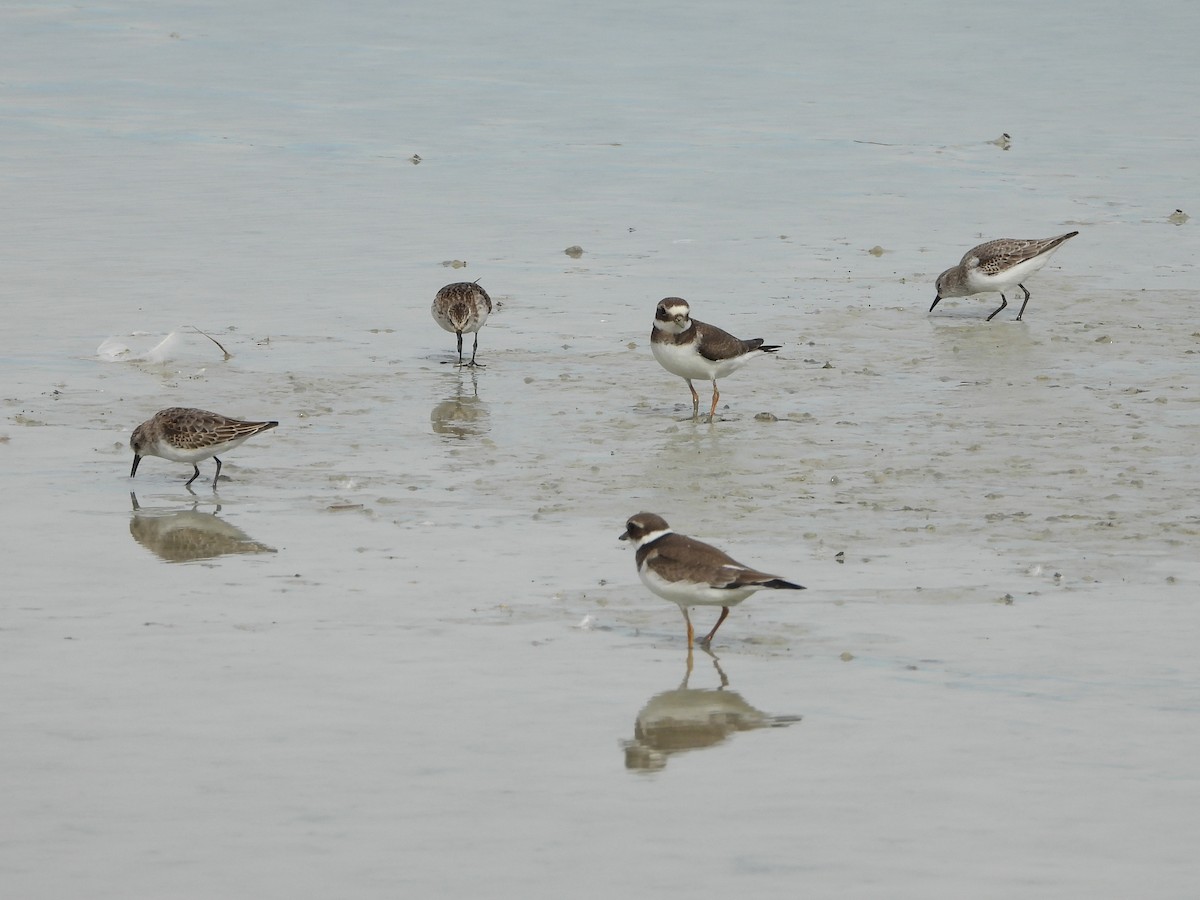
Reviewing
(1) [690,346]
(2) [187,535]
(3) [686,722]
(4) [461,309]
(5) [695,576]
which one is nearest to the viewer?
(3) [686,722]

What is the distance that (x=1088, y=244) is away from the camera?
23625 millimetres

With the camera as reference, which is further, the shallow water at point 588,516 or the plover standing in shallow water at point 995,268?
the plover standing in shallow water at point 995,268

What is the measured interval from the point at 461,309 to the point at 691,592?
26.9 feet

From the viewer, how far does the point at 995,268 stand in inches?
798

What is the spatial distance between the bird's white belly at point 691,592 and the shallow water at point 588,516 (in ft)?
1.13

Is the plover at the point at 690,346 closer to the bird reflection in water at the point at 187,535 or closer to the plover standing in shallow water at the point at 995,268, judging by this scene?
the bird reflection in water at the point at 187,535

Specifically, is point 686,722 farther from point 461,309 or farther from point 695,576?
point 461,309

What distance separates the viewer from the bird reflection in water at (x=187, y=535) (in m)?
12.3

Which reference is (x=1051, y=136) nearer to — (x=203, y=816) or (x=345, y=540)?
(x=345, y=540)

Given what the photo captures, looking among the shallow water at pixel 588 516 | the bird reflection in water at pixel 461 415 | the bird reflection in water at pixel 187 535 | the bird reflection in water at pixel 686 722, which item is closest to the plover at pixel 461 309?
the shallow water at pixel 588 516

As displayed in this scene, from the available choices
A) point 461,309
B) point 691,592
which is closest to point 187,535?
point 691,592

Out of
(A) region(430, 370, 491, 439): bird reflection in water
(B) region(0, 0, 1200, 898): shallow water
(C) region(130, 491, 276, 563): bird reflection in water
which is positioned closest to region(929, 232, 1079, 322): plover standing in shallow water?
(B) region(0, 0, 1200, 898): shallow water

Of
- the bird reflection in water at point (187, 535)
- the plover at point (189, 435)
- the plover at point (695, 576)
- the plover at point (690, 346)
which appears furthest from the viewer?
the plover at point (690, 346)

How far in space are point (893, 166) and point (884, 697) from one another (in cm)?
2001
